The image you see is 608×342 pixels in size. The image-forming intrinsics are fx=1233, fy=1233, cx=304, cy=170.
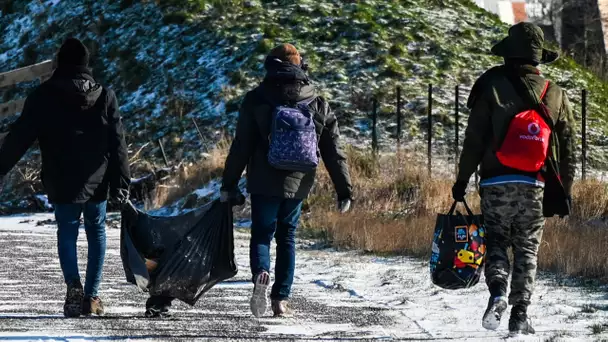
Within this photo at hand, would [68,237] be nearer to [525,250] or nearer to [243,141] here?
[243,141]

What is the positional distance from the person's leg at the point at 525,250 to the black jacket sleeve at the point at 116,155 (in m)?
2.48

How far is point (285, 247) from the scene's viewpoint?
789 centimetres

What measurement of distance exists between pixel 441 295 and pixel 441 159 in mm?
12094

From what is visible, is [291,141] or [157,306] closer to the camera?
[291,141]

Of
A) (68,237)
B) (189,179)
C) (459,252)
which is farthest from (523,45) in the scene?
(189,179)

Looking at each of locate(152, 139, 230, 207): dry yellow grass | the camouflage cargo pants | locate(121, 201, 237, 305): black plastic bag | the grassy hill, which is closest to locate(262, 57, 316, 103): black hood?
locate(121, 201, 237, 305): black plastic bag

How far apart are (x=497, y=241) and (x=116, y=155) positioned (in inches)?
97.0

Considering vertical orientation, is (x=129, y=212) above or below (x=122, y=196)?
below

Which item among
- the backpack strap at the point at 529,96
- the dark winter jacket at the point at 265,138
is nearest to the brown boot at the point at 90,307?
the dark winter jacket at the point at 265,138

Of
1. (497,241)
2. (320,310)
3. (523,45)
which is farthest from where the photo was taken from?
(320,310)

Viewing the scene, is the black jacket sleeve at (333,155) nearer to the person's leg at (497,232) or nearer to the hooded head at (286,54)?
the hooded head at (286,54)

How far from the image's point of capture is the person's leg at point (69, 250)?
7.73 meters

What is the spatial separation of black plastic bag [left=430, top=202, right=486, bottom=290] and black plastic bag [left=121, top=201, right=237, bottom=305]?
137 cm

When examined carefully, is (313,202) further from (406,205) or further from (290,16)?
(290,16)
